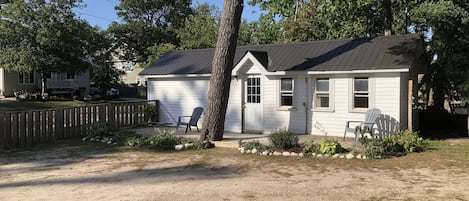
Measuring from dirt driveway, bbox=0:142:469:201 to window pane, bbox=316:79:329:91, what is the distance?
4.72 m

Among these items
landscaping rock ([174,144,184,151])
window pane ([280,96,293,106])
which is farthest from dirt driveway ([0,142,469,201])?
window pane ([280,96,293,106])

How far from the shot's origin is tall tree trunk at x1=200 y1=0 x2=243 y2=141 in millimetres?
12070

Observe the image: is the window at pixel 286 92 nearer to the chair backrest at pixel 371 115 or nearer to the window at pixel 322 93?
the window at pixel 322 93

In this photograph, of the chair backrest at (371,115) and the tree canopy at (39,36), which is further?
the tree canopy at (39,36)

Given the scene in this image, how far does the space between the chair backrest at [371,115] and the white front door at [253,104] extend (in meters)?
3.85

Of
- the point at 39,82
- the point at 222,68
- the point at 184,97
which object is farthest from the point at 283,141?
the point at 39,82

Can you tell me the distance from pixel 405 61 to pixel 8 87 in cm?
3339

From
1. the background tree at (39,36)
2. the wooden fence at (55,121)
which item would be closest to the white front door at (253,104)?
the wooden fence at (55,121)

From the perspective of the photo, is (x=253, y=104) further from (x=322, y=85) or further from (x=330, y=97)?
(x=330, y=97)

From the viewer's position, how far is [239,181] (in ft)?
24.8

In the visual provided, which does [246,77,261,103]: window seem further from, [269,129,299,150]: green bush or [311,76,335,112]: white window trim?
[269,129,299,150]: green bush

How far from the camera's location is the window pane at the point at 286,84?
14.5 m

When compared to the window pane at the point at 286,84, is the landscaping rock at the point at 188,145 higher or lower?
lower

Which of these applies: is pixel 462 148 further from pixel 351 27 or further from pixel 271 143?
pixel 351 27
